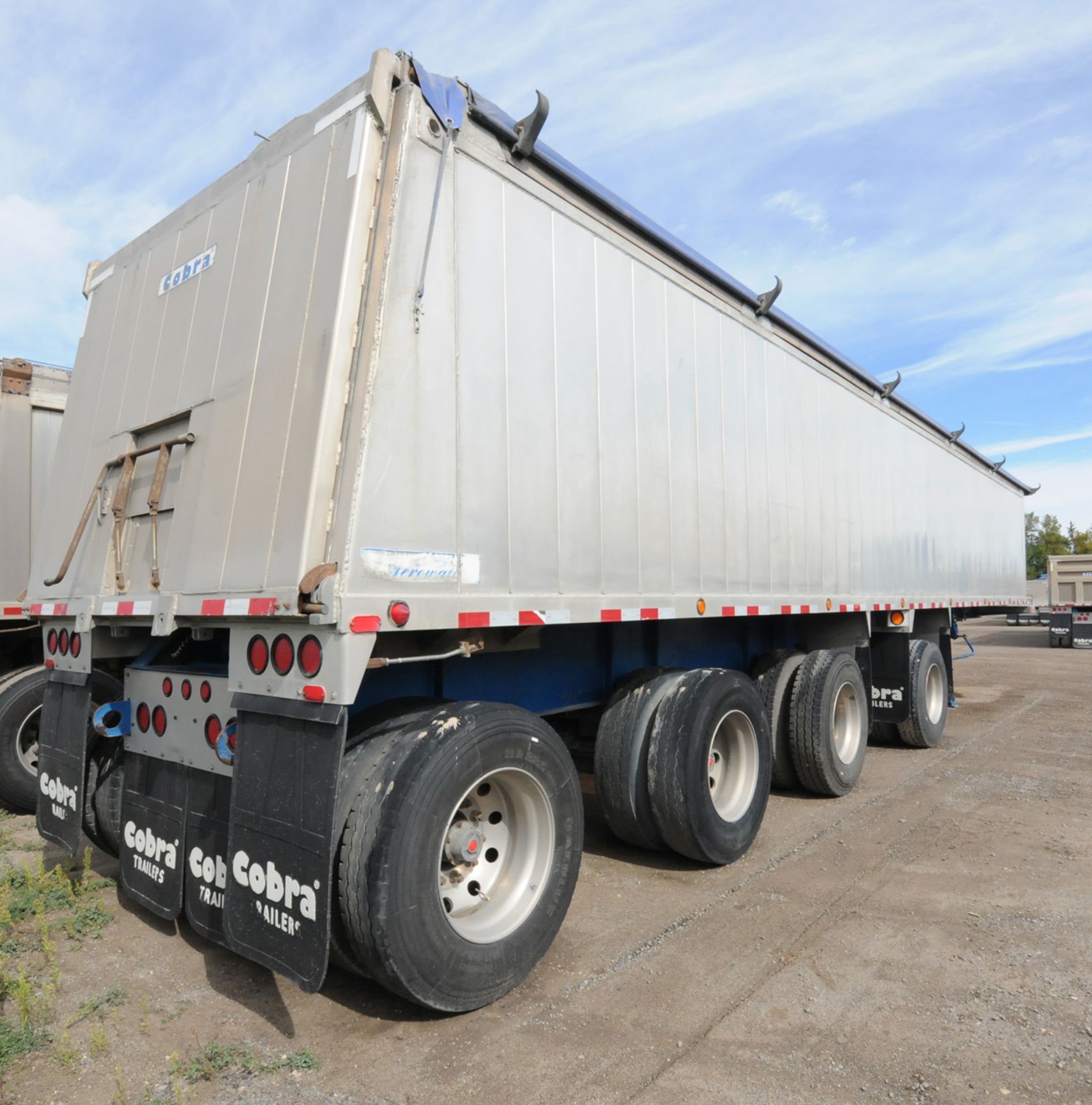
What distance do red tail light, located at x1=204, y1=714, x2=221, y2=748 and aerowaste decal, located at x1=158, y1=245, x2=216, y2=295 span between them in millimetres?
2166

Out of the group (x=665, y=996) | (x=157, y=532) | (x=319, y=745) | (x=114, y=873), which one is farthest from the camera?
(x=114, y=873)

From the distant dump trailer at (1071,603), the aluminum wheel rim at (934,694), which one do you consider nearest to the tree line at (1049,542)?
the distant dump trailer at (1071,603)

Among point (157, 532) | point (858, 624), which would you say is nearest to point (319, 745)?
point (157, 532)

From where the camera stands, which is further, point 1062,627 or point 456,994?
point 1062,627

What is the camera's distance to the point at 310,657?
305 cm

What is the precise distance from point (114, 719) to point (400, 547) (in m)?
1.93

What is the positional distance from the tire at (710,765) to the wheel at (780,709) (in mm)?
1285

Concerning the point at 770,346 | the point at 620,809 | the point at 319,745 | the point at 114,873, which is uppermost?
the point at 770,346

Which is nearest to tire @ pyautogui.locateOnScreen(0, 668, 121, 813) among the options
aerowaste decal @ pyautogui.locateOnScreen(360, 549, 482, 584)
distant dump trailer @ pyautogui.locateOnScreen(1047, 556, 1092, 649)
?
aerowaste decal @ pyautogui.locateOnScreen(360, 549, 482, 584)

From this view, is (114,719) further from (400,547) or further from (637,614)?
(637,614)

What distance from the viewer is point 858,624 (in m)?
7.95

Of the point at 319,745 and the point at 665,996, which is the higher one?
the point at 319,745

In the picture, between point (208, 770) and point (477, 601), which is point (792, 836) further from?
point (208, 770)

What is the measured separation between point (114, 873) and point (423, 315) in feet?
12.7
